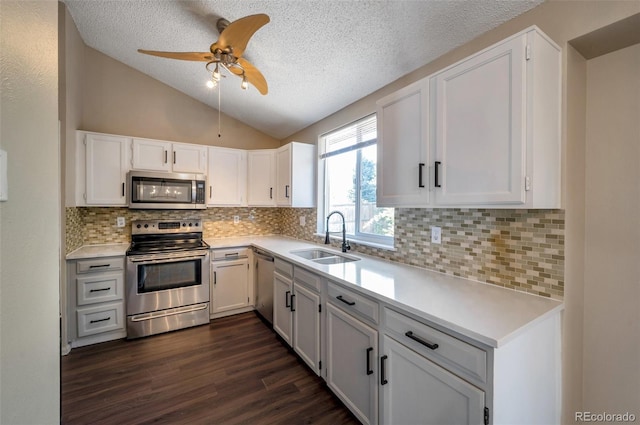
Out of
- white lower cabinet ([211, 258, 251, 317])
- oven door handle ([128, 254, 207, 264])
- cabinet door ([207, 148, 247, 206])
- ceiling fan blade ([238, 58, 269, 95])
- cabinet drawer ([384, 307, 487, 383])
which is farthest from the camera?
cabinet door ([207, 148, 247, 206])

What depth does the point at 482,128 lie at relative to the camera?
133 centimetres

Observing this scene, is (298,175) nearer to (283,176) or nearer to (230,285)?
(283,176)

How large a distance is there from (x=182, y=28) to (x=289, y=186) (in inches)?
72.3

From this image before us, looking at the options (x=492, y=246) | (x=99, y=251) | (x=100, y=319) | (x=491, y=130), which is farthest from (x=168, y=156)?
(x=492, y=246)

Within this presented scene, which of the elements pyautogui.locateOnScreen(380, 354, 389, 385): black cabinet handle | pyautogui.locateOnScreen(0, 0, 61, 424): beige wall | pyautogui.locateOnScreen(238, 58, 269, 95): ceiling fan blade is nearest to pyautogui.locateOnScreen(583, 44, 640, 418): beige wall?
pyautogui.locateOnScreen(380, 354, 389, 385): black cabinet handle

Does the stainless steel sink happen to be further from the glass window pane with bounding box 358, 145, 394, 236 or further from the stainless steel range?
the stainless steel range

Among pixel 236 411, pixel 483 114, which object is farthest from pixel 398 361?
pixel 483 114

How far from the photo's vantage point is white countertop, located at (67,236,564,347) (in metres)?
1.09

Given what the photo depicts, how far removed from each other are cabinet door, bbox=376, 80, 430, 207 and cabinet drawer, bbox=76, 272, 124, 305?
2721 mm

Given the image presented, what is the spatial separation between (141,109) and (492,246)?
13.0ft

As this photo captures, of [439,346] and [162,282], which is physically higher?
[439,346]

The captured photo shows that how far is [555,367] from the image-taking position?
132cm

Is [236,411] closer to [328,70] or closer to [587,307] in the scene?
[587,307]

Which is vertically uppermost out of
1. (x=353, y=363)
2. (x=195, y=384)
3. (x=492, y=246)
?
(x=492, y=246)
